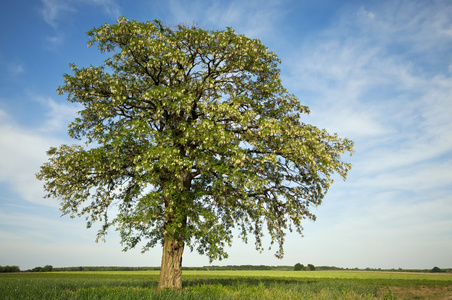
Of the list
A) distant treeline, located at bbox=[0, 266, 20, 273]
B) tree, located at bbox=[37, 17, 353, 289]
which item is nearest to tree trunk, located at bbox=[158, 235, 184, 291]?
tree, located at bbox=[37, 17, 353, 289]

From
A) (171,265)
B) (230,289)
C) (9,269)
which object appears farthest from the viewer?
(9,269)

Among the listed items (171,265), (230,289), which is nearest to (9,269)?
(171,265)

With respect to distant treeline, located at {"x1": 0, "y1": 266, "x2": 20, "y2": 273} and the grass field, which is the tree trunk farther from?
distant treeline, located at {"x1": 0, "y1": 266, "x2": 20, "y2": 273}

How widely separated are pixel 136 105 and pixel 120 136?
363 cm

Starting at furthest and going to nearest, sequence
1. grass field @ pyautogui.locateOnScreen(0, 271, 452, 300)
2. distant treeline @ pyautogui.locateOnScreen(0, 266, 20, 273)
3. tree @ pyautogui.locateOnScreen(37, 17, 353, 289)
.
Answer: distant treeline @ pyautogui.locateOnScreen(0, 266, 20, 273) → tree @ pyautogui.locateOnScreen(37, 17, 353, 289) → grass field @ pyautogui.locateOnScreen(0, 271, 452, 300)

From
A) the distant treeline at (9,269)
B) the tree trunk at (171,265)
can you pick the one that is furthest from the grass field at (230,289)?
the distant treeline at (9,269)

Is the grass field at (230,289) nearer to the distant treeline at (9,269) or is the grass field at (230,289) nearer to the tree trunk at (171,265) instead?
the tree trunk at (171,265)

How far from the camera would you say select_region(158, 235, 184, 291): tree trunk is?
18797 millimetres

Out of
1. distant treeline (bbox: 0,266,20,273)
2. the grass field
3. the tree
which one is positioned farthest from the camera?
distant treeline (bbox: 0,266,20,273)

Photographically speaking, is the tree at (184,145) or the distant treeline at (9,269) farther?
the distant treeline at (9,269)

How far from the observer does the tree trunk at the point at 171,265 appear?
18.8 metres

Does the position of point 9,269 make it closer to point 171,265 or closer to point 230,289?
point 171,265

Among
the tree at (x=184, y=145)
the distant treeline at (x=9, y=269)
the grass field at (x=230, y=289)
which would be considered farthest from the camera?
the distant treeline at (x=9, y=269)

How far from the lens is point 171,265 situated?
751 inches
